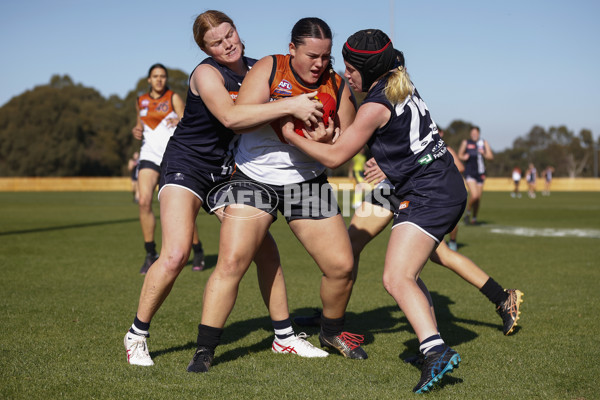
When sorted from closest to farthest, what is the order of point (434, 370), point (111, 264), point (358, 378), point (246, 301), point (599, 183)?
point (434, 370) → point (358, 378) → point (246, 301) → point (111, 264) → point (599, 183)

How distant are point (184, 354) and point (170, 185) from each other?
3.92 ft

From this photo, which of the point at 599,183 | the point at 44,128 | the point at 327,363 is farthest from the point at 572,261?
the point at 44,128

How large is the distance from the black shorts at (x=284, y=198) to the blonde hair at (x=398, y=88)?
888 mm

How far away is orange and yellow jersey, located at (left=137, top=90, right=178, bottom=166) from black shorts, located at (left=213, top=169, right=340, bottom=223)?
3951mm

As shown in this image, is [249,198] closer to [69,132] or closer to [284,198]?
[284,198]

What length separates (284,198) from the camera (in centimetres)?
418

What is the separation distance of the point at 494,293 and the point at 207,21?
316 cm

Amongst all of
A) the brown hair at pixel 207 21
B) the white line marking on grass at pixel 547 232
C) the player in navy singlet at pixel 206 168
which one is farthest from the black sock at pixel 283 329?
the white line marking on grass at pixel 547 232

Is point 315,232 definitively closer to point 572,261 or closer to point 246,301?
point 246,301

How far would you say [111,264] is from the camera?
8727 mm

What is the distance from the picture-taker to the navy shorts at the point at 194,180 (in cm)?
428

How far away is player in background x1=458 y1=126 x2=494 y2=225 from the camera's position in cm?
1471

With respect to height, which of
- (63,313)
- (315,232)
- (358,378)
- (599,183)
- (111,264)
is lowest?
(599,183)

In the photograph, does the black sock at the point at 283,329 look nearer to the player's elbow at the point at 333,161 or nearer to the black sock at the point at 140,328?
the black sock at the point at 140,328
